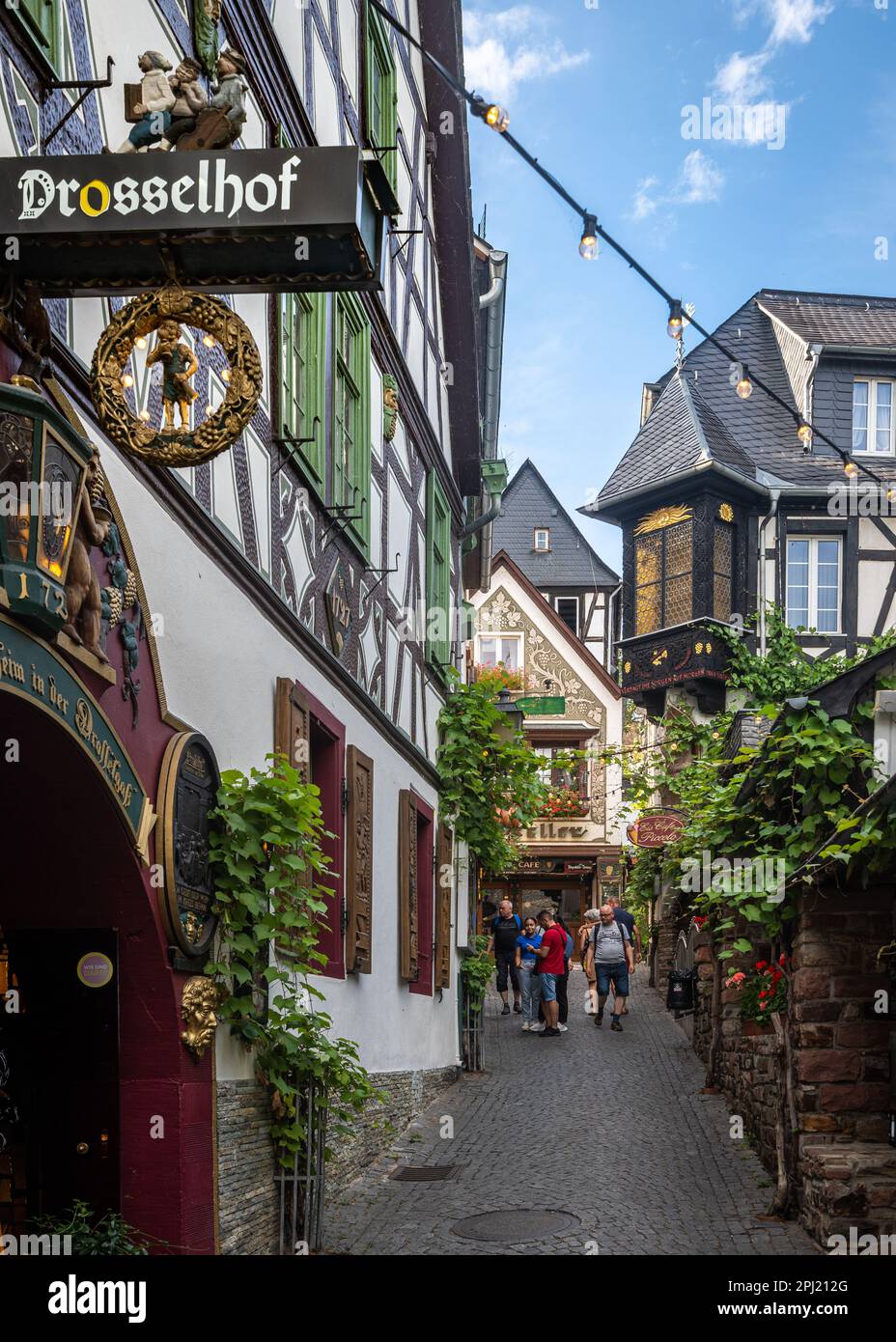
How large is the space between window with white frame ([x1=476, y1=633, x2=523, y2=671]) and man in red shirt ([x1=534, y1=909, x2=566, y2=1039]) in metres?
17.6

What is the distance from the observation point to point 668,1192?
33.4ft

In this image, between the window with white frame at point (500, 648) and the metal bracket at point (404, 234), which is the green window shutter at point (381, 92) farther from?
the window with white frame at point (500, 648)

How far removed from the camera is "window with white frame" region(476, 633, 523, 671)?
3644 cm

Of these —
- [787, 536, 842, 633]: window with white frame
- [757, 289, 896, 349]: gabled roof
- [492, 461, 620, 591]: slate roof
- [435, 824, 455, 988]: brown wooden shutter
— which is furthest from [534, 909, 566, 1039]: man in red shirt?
[492, 461, 620, 591]: slate roof

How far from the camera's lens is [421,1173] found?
1120 centimetres

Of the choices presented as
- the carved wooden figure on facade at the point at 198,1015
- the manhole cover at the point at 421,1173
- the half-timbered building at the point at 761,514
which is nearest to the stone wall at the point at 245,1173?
the carved wooden figure on facade at the point at 198,1015

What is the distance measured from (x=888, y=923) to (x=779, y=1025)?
104 cm

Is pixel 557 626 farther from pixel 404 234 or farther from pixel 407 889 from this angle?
pixel 407 889

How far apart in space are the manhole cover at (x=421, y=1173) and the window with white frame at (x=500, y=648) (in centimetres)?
2514

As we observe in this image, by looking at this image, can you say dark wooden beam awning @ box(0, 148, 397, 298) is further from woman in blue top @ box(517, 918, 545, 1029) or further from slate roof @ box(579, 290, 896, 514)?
slate roof @ box(579, 290, 896, 514)

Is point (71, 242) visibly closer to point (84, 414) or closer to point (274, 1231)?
point (84, 414)

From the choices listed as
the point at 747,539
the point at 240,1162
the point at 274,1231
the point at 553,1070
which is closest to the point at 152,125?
the point at 240,1162

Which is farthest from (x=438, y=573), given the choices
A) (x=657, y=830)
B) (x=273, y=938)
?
(x=273, y=938)

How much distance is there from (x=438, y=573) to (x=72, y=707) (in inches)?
425
